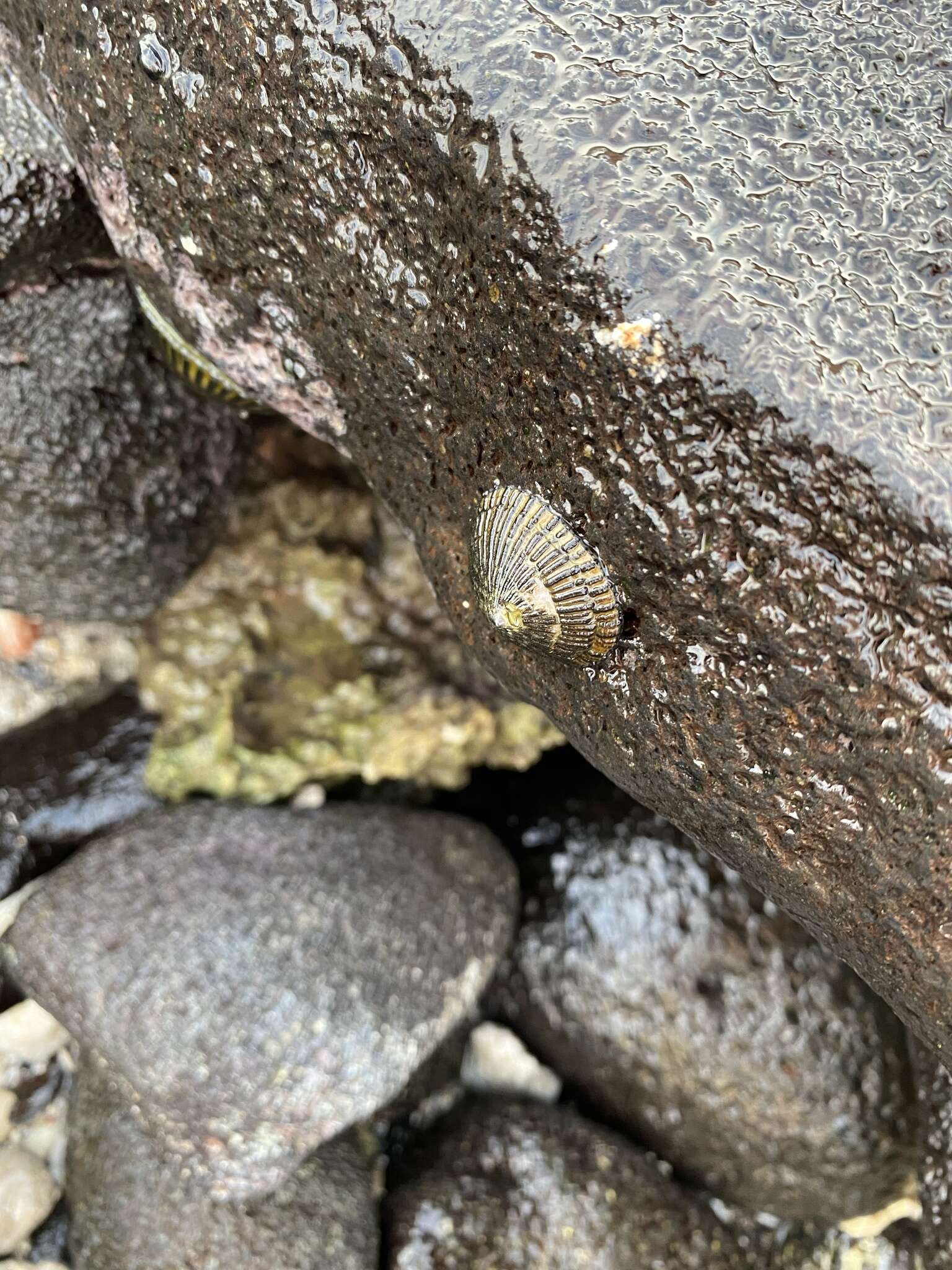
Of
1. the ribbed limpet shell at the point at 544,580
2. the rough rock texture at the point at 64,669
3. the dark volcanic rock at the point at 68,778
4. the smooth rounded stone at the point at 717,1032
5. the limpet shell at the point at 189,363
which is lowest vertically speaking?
the dark volcanic rock at the point at 68,778

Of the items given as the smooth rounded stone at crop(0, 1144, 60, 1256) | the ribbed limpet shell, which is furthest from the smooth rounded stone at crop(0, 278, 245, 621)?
the smooth rounded stone at crop(0, 1144, 60, 1256)

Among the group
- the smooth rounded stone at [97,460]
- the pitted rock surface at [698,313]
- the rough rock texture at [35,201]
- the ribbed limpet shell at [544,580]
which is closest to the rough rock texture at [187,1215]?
the smooth rounded stone at [97,460]

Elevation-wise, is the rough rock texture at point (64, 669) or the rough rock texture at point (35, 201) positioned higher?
the rough rock texture at point (35, 201)

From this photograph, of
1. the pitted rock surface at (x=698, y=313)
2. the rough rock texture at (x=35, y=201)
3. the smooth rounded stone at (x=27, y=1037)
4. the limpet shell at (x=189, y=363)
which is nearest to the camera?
the pitted rock surface at (x=698, y=313)

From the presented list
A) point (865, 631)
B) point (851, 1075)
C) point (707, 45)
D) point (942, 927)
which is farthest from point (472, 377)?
point (851, 1075)

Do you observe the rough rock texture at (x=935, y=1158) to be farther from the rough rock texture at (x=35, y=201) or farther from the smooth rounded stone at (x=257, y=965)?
the rough rock texture at (x=35, y=201)

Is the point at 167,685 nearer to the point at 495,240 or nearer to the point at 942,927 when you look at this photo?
the point at 495,240

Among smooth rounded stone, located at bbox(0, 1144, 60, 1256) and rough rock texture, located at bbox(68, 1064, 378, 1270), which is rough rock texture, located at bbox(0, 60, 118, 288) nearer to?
rough rock texture, located at bbox(68, 1064, 378, 1270)
